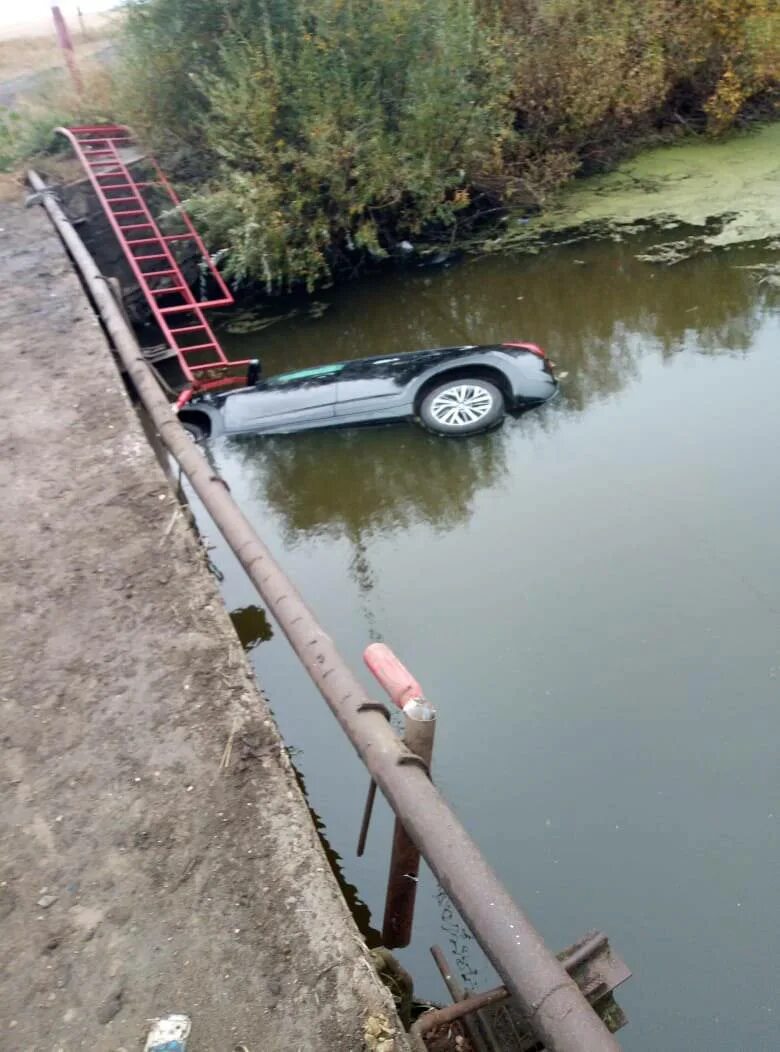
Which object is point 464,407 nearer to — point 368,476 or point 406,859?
point 368,476

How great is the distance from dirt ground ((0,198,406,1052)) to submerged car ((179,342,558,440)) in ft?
9.63

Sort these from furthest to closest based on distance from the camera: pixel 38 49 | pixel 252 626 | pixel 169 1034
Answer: pixel 38 49, pixel 252 626, pixel 169 1034

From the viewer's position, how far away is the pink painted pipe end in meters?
3.00

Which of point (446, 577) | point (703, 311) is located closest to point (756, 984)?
point (446, 577)

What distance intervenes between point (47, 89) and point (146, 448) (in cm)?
1114

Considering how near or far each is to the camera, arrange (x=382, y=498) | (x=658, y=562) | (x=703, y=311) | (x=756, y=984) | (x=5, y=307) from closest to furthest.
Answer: (x=756, y=984)
(x=658, y=562)
(x=382, y=498)
(x=5, y=307)
(x=703, y=311)

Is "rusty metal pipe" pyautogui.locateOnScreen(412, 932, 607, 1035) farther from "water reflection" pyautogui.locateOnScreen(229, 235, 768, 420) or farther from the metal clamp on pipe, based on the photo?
"water reflection" pyautogui.locateOnScreen(229, 235, 768, 420)

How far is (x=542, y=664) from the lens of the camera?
5.65 m

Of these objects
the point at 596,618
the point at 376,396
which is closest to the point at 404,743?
the point at 596,618

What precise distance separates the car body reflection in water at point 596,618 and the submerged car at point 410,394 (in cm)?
23

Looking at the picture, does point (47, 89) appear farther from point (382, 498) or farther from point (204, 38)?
point (382, 498)

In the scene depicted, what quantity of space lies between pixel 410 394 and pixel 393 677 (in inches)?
211

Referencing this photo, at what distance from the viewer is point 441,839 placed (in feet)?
8.51

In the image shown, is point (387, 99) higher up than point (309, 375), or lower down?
higher up
